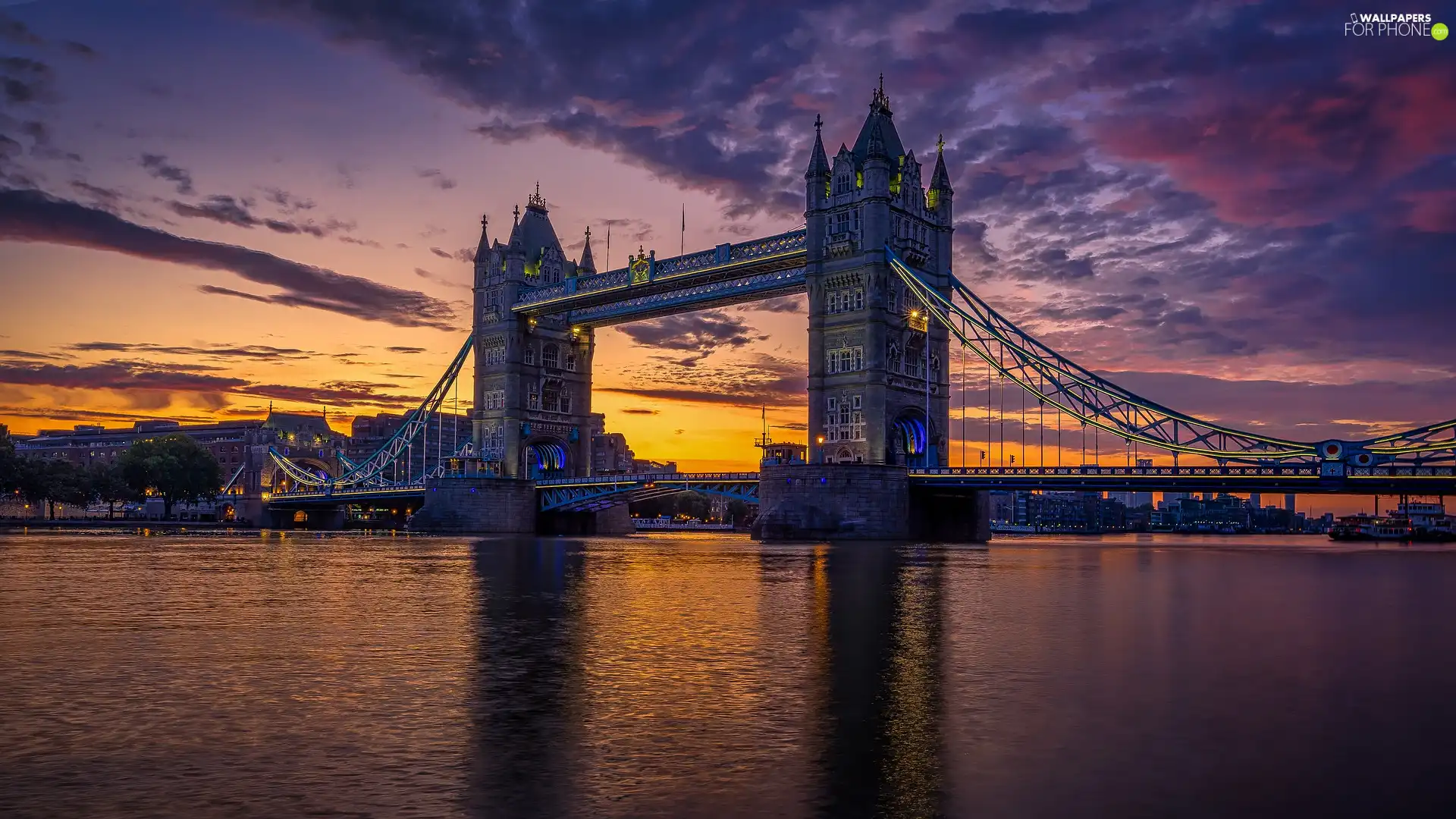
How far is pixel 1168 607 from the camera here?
28.3 m

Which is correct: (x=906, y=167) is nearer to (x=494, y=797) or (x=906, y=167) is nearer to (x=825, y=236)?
(x=825, y=236)

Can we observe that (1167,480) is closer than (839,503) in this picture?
Yes

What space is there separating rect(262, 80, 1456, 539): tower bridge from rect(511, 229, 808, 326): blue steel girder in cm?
19

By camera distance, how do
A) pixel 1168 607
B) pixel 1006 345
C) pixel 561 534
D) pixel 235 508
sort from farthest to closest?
1. pixel 235 508
2. pixel 561 534
3. pixel 1006 345
4. pixel 1168 607

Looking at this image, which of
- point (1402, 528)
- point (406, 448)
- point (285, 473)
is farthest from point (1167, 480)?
point (285, 473)

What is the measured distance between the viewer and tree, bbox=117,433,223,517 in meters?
134

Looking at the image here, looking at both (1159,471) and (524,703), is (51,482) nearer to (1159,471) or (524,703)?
(1159,471)

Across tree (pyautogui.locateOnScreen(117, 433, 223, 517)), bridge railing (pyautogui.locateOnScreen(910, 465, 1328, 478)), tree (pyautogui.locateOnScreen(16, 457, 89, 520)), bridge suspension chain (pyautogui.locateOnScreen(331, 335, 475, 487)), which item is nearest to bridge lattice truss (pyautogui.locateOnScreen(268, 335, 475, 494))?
bridge suspension chain (pyautogui.locateOnScreen(331, 335, 475, 487))

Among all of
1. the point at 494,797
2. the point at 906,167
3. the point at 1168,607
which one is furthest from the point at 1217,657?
the point at 906,167

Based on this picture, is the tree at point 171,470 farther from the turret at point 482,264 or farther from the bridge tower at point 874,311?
the bridge tower at point 874,311

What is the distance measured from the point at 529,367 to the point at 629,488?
76.8 feet

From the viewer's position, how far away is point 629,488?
94.8 m

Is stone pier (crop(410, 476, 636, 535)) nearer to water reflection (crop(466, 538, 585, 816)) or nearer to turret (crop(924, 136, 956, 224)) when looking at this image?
turret (crop(924, 136, 956, 224))

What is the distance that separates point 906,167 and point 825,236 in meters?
8.33
